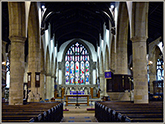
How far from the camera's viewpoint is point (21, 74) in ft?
32.0

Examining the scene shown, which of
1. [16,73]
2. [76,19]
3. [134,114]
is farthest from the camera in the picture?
[76,19]

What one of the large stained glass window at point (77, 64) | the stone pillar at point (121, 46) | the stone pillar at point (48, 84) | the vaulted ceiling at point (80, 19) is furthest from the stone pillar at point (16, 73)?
the large stained glass window at point (77, 64)

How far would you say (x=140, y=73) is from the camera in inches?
383

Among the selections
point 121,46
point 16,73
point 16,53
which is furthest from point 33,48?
point 121,46

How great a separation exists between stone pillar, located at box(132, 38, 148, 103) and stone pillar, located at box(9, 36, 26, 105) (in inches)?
181

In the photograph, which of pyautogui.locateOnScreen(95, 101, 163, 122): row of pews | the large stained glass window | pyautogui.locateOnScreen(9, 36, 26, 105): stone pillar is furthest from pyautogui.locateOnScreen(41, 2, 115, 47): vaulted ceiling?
pyautogui.locateOnScreen(95, 101, 163, 122): row of pews

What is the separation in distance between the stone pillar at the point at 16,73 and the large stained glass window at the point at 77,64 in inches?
814

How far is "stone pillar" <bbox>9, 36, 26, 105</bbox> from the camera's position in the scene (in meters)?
9.57

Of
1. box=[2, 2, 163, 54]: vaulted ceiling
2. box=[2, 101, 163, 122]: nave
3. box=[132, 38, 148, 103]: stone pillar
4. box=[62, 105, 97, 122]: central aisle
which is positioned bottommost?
box=[62, 105, 97, 122]: central aisle

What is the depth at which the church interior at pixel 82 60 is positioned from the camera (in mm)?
7720

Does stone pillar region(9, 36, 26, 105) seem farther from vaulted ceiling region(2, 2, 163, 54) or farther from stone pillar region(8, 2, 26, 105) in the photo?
vaulted ceiling region(2, 2, 163, 54)

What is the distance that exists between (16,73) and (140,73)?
16.2ft

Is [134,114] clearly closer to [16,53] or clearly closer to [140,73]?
Result: [140,73]

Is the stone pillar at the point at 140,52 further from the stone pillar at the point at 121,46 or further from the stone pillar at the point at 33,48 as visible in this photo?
the stone pillar at the point at 33,48
